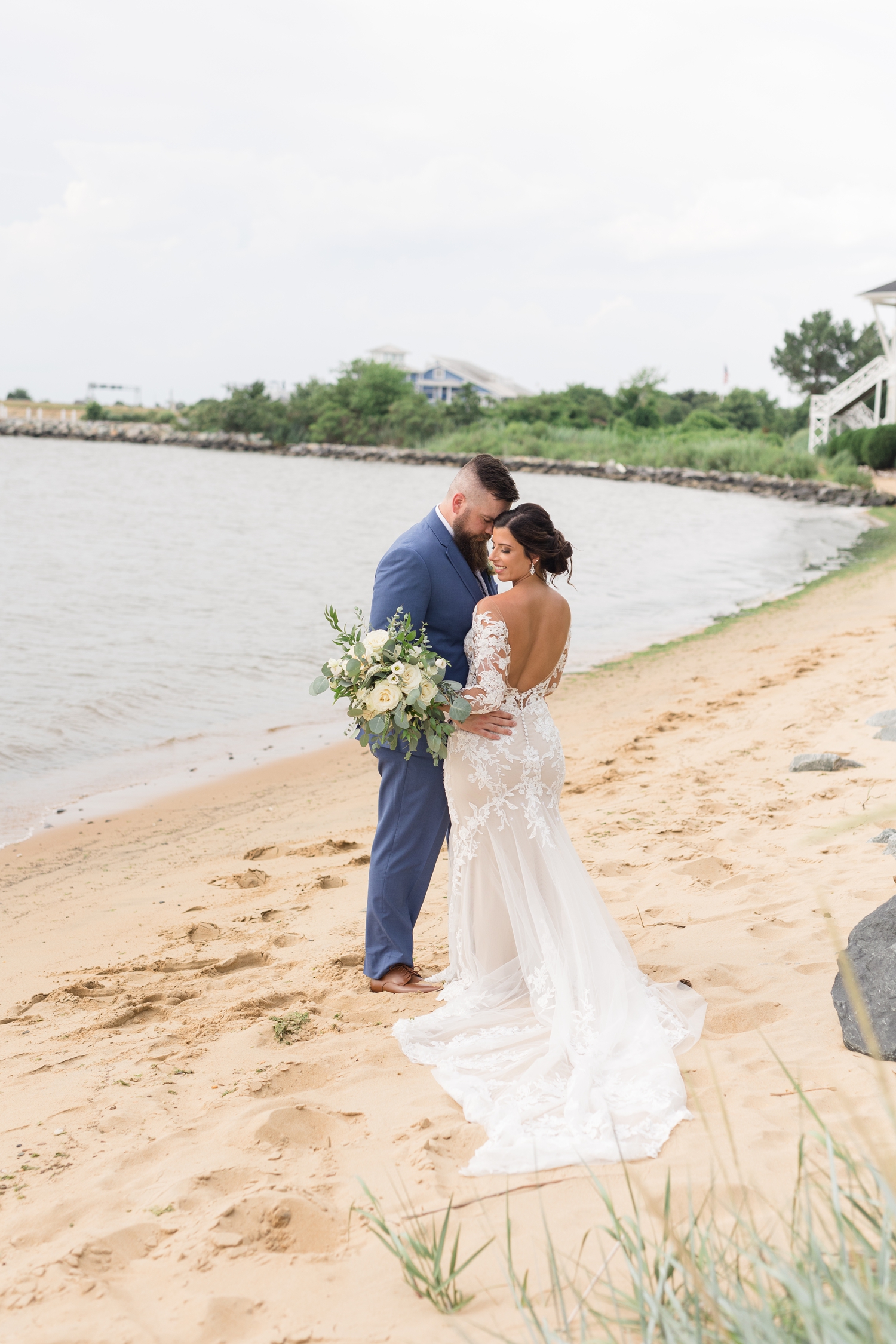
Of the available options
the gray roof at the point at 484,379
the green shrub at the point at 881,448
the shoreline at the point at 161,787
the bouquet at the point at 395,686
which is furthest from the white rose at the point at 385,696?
the gray roof at the point at 484,379

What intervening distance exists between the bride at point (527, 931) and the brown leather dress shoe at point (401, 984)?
126mm

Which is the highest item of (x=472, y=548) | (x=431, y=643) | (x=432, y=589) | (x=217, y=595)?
(x=472, y=548)

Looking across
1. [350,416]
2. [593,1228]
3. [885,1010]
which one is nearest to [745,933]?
[885,1010]

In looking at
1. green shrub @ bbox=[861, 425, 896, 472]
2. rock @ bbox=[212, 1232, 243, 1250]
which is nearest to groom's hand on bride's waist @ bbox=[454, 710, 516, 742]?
rock @ bbox=[212, 1232, 243, 1250]

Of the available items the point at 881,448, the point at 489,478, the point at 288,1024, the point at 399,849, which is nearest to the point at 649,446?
the point at 881,448

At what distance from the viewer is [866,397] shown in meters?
52.3

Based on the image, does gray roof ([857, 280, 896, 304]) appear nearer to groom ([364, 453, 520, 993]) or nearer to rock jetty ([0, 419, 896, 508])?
rock jetty ([0, 419, 896, 508])

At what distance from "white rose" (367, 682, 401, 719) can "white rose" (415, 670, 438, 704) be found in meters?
0.09

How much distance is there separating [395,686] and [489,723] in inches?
20.3

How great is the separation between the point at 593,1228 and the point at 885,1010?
1.40 meters

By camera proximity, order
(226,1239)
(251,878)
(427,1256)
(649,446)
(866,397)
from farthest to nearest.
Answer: (649,446) < (866,397) < (251,878) < (226,1239) < (427,1256)

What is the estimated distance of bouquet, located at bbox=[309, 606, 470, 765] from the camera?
431 centimetres

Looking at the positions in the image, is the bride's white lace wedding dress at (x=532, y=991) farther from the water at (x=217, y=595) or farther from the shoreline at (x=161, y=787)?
the water at (x=217, y=595)

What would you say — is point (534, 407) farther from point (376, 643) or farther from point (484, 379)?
point (376, 643)
